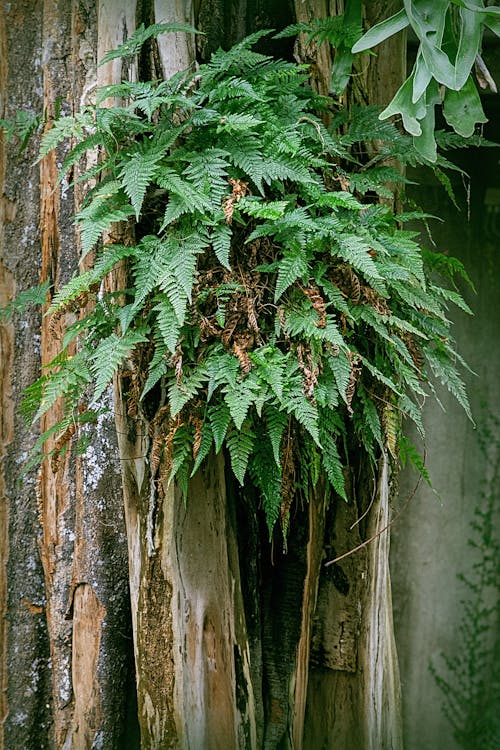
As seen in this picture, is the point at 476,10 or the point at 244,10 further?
the point at 244,10

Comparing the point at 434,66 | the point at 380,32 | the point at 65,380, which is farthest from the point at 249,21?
the point at 65,380

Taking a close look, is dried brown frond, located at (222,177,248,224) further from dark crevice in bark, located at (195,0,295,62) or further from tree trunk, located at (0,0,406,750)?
dark crevice in bark, located at (195,0,295,62)

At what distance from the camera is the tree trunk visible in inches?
71.2

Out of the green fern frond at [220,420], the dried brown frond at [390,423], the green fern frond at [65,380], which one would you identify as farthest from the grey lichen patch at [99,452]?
the dried brown frond at [390,423]

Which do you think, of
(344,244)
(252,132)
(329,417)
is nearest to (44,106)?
(252,132)

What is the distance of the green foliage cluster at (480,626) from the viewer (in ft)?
9.64

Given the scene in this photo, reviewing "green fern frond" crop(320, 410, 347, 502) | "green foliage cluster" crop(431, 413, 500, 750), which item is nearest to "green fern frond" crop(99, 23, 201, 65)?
"green fern frond" crop(320, 410, 347, 502)

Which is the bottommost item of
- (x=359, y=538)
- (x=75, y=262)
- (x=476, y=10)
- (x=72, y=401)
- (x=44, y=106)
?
(x=359, y=538)

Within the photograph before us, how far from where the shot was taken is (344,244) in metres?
1.54

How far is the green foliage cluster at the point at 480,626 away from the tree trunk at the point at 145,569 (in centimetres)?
87

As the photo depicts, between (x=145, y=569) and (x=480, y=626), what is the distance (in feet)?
5.65

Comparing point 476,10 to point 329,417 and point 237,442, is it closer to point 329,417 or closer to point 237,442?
point 329,417

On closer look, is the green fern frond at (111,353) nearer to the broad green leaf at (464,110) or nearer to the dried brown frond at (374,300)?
the dried brown frond at (374,300)

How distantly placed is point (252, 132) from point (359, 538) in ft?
3.57
